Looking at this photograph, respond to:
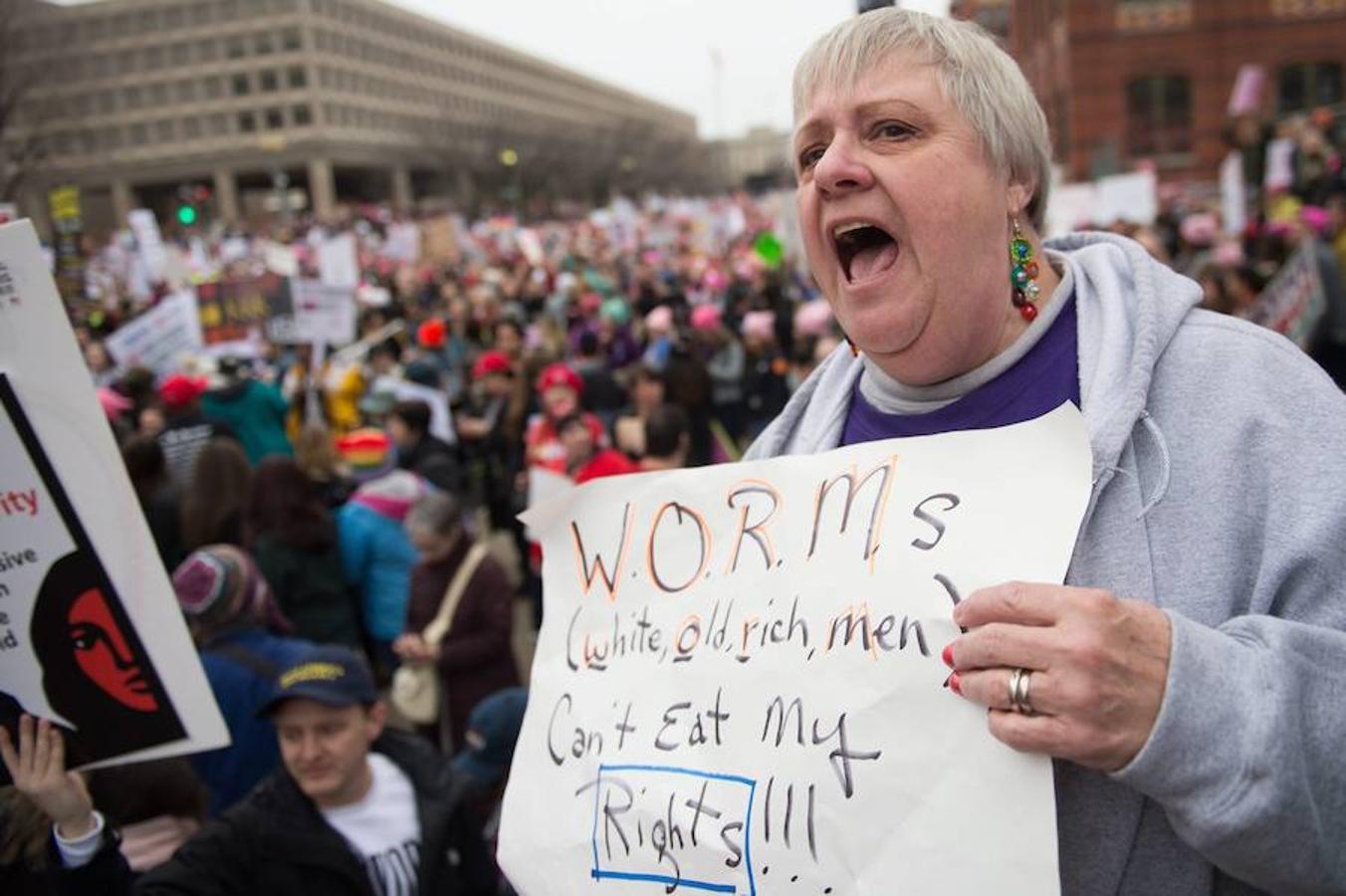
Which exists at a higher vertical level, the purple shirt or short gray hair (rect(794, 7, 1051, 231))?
short gray hair (rect(794, 7, 1051, 231))

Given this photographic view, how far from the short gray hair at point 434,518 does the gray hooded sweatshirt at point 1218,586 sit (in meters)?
3.35

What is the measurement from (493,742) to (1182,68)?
33.6 meters

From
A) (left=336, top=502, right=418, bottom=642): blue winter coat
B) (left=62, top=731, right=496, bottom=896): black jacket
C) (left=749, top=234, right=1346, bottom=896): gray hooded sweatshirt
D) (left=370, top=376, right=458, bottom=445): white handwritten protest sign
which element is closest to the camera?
(left=749, top=234, right=1346, bottom=896): gray hooded sweatshirt

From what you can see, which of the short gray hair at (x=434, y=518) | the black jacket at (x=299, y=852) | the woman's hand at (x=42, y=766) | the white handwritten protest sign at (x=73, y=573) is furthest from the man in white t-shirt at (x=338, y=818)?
the short gray hair at (x=434, y=518)

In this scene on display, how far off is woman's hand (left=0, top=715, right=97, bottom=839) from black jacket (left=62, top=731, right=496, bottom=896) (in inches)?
11.3

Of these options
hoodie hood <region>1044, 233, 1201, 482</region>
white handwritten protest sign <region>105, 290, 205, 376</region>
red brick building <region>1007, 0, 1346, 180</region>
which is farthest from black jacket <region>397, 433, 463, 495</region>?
red brick building <region>1007, 0, 1346, 180</region>

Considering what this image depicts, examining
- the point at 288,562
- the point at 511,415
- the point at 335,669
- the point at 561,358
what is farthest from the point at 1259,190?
the point at 335,669

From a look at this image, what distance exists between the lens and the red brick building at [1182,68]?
1176 inches

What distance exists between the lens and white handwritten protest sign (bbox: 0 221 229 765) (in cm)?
170

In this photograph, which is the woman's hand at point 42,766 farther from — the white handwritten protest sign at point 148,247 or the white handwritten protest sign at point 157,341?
the white handwritten protest sign at point 148,247

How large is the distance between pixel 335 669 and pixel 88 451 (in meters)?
1.18

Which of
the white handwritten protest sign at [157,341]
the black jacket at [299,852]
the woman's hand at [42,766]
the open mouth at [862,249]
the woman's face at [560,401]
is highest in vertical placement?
the open mouth at [862,249]

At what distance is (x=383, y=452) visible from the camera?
5.79 meters

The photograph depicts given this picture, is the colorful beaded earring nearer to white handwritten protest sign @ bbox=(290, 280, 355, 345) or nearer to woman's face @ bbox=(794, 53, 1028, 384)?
woman's face @ bbox=(794, 53, 1028, 384)
